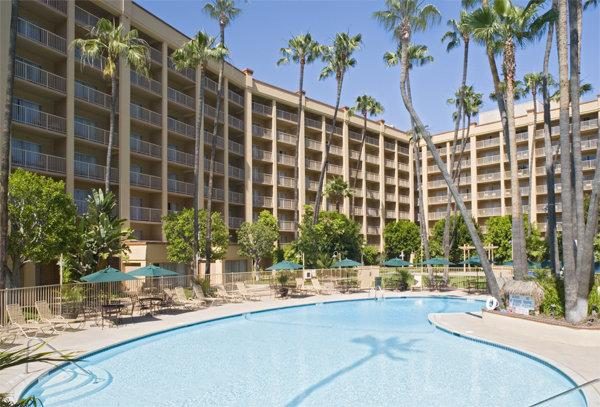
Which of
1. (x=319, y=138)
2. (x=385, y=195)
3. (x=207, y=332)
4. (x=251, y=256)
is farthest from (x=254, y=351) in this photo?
(x=385, y=195)

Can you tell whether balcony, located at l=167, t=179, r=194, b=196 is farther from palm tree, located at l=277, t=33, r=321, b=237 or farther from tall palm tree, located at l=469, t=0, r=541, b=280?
tall palm tree, located at l=469, t=0, r=541, b=280

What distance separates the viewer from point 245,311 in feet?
75.2

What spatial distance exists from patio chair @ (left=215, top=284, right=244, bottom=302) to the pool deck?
1.60 metres

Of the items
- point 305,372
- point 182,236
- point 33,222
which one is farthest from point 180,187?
Answer: point 305,372

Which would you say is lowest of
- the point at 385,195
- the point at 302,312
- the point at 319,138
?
the point at 302,312

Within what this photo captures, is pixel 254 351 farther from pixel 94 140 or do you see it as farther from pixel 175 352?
pixel 94 140

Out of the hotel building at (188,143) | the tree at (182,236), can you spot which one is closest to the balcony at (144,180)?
the hotel building at (188,143)

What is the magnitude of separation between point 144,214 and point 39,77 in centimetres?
1187

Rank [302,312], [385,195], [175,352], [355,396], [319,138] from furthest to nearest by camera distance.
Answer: [385,195] < [319,138] < [302,312] < [175,352] < [355,396]

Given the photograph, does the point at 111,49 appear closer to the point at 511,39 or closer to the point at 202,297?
the point at 202,297

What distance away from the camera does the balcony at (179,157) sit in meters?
39.3

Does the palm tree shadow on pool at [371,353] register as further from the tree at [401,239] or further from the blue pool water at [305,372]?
the tree at [401,239]

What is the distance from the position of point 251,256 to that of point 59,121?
1785 centimetres

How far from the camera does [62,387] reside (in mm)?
11000
